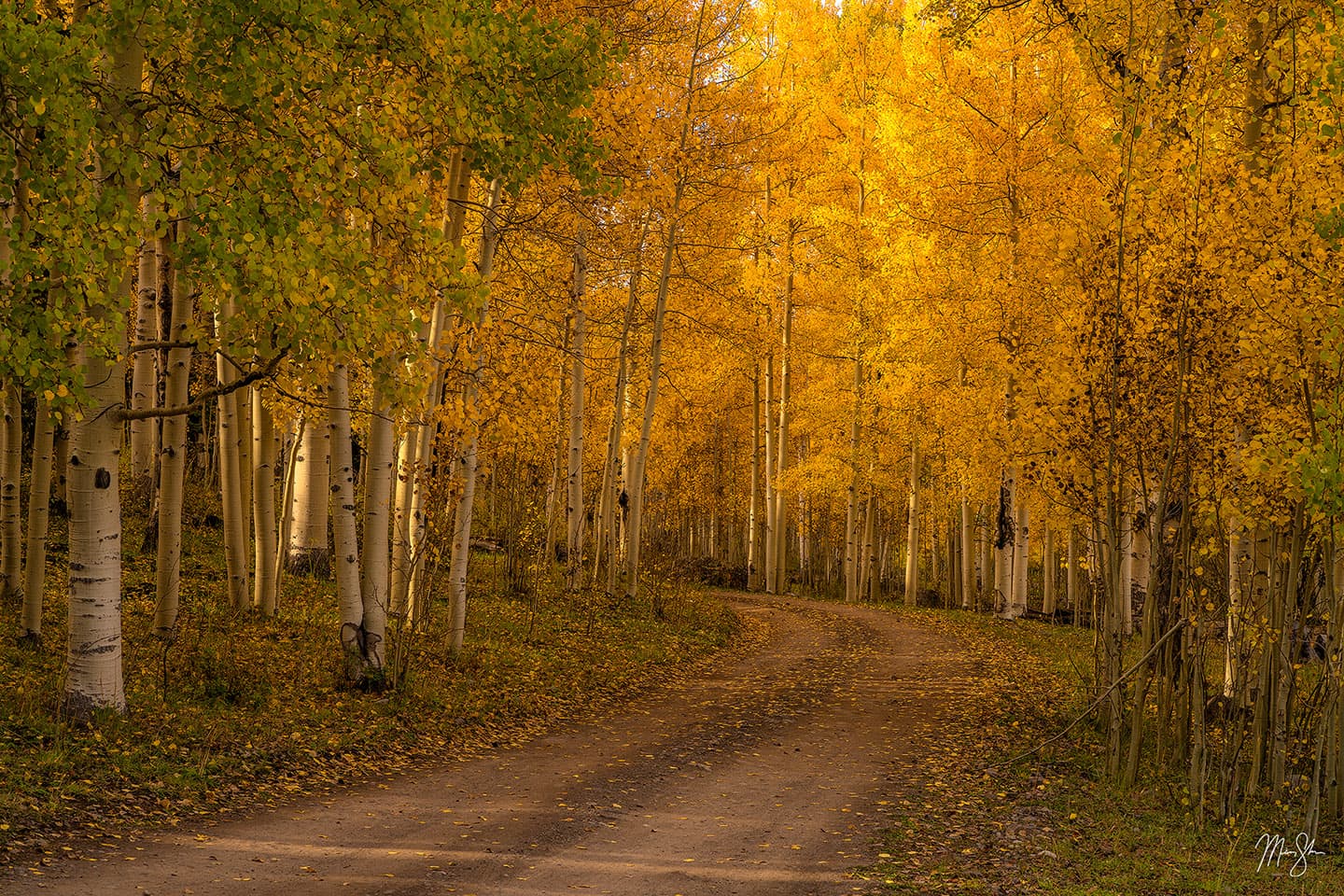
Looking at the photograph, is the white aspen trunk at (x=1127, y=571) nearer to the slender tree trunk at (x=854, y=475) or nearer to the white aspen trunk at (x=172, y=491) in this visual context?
the slender tree trunk at (x=854, y=475)

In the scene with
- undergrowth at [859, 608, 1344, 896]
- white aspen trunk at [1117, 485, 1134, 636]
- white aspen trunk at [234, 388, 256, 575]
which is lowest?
undergrowth at [859, 608, 1344, 896]

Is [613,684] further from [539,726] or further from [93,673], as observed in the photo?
[93,673]

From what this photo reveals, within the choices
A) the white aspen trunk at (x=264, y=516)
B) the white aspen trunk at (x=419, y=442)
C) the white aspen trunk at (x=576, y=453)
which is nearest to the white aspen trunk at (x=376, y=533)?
the white aspen trunk at (x=419, y=442)

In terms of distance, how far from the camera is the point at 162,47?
6.34m

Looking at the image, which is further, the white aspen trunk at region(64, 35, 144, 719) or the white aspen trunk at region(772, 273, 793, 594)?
the white aspen trunk at region(772, 273, 793, 594)

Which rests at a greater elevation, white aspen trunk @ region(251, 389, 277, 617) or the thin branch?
the thin branch

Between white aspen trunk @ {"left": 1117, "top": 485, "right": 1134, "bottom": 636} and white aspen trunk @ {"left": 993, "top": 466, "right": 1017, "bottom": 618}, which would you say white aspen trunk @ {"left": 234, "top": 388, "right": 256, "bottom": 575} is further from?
white aspen trunk @ {"left": 993, "top": 466, "right": 1017, "bottom": 618}

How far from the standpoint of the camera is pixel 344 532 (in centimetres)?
937

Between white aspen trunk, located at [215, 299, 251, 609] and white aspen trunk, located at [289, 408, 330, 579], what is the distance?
8.07 feet

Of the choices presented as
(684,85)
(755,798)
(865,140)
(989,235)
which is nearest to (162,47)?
(755,798)

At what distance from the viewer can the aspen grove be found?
6.05 m

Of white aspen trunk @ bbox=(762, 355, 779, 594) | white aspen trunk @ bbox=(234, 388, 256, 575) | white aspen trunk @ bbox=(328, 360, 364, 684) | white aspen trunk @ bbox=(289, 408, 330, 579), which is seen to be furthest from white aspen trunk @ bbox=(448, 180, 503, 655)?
white aspen trunk @ bbox=(762, 355, 779, 594)

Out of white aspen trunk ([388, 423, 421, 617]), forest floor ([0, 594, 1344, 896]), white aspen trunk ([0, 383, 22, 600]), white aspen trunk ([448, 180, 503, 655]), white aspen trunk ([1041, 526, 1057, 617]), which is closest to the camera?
forest floor ([0, 594, 1344, 896])
